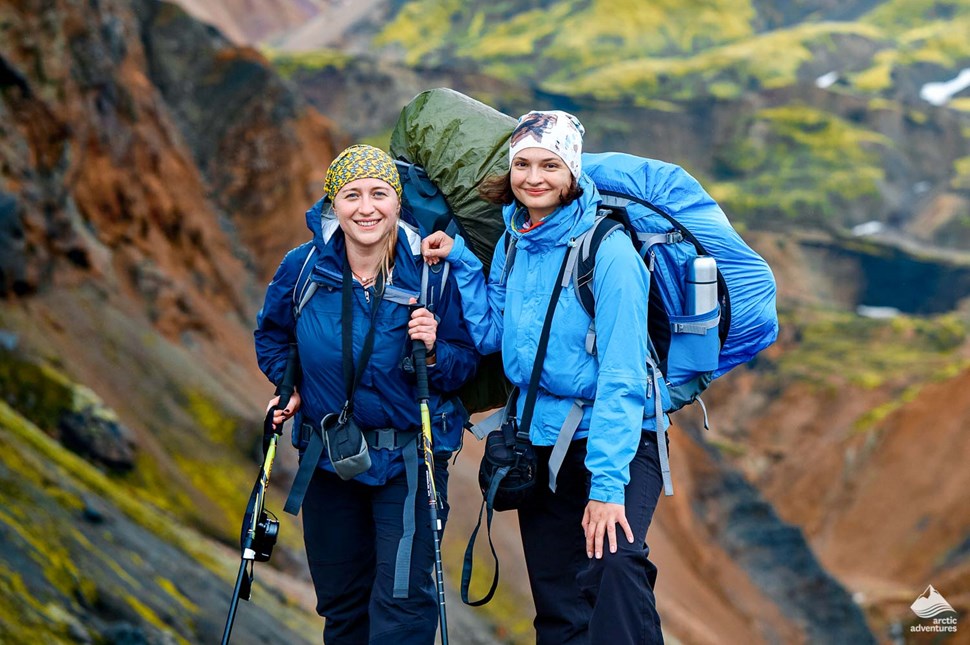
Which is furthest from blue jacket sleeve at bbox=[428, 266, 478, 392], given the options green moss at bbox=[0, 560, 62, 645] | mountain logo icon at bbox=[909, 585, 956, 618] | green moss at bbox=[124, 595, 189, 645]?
mountain logo icon at bbox=[909, 585, 956, 618]

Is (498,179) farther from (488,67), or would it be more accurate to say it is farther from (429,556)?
(488,67)

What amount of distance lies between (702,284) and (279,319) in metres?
1.55

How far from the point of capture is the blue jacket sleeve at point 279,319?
4.46 meters

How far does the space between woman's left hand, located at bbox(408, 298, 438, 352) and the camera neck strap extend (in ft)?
0.45

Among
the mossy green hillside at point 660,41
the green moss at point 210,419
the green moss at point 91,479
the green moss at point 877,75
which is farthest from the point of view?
the mossy green hillside at point 660,41

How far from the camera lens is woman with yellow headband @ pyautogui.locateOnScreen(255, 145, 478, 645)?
14.0 feet

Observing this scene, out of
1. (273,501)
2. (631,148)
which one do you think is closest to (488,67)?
(631,148)

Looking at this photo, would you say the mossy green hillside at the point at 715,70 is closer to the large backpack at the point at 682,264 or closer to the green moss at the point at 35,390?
the green moss at the point at 35,390

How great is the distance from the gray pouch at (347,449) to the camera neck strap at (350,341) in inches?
1.6

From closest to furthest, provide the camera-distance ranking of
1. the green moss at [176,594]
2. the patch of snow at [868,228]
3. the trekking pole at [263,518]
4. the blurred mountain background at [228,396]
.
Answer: the trekking pole at [263,518], the green moss at [176,594], the blurred mountain background at [228,396], the patch of snow at [868,228]

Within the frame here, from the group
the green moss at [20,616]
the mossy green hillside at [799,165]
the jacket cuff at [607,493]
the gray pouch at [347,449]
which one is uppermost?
the mossy green hillside at [799,165]

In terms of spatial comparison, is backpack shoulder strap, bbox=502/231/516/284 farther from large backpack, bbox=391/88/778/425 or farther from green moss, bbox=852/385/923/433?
green moss, bbox=852/385/923/433

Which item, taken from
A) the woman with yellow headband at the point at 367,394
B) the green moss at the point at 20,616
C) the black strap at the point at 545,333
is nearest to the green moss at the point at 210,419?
the green moss at the point at 20,616

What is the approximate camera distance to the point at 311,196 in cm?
2458
